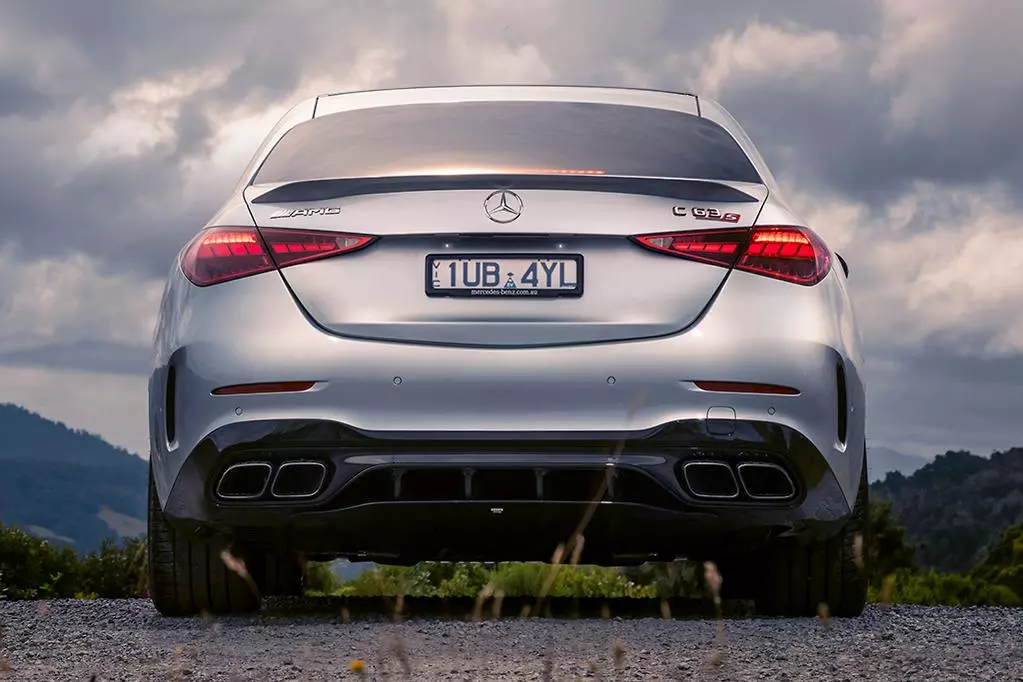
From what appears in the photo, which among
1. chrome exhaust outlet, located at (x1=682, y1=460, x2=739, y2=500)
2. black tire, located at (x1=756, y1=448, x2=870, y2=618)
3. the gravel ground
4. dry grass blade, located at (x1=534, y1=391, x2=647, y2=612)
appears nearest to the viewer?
the gravel ground

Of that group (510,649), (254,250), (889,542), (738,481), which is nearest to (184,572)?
(254,250)

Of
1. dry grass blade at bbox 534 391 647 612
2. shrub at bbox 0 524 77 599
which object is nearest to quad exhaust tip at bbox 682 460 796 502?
dry grass blade at bbox 534 391 647 612

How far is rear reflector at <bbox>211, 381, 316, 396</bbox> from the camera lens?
16.0 feet

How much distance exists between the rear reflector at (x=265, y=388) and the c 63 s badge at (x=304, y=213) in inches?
22.4

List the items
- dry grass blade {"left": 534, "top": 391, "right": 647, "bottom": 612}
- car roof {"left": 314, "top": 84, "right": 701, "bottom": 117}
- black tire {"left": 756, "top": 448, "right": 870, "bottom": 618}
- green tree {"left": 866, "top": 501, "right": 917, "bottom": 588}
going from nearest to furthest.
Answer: dry grass blade {"left": 534, "top": 391, "right": 647, "bottom": 612} < black tire {"left": 756, "top": 448, "right": 870, "bottom": 618} < car roof {"left": 314, "top": 84, "right": 701, "bottom": 117} < green tree {"left": 866, "top": 501, "right": 917, "bottom": 588}

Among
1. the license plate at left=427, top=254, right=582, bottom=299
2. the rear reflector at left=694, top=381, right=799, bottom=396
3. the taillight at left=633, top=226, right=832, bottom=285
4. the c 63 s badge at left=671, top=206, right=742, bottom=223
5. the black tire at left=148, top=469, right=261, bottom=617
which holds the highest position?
the c 63 s badge at left=671, top=206, right=742, bottom=223

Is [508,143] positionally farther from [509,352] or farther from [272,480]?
[272,480]

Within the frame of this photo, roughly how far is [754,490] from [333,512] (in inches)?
53.7

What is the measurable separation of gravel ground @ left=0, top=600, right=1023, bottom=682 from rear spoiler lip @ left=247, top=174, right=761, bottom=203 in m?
1.42

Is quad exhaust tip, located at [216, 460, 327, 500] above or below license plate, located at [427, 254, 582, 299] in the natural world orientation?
below

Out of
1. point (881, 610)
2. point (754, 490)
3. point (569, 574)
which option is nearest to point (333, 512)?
point (754, 490)

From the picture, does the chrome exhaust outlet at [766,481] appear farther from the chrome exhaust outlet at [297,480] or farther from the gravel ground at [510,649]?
the chrome exhaust outlet at [297,480]

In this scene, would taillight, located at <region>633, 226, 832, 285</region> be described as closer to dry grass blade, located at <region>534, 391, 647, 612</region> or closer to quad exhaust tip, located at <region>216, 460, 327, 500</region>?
dry grass blade, located at <region>534, 391, 647, 612</region>

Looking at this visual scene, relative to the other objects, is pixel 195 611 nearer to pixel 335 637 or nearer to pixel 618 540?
pixel 335 637
